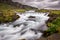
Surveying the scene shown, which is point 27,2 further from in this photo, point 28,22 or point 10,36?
point 10,36

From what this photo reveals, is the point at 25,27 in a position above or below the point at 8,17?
below

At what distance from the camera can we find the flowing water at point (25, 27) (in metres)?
8.02

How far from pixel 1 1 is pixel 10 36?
355 inches

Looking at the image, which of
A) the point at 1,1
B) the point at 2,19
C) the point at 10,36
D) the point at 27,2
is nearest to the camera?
the point at 10,36

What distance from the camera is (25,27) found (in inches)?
369

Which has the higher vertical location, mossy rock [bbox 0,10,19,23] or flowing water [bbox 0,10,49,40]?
mossy rock [bbox 0,10,19,23]

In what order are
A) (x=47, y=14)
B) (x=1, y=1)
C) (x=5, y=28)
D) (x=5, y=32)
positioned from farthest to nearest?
(x=1, y=1)
(x=47, y=14)
(x=5, y=28)
(x=5, y=32)

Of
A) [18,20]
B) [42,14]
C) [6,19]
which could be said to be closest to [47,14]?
[42,14]

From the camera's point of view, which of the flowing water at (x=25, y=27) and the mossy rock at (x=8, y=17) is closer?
A: the flowing water at (x=25, y=27)

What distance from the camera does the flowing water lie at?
8.02 meters

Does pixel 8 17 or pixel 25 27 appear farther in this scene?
pixel 8 17

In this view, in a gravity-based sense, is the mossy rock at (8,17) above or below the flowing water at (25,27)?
above

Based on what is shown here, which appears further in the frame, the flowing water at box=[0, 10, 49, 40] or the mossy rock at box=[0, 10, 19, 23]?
the mossy rock at box=[0, 10, 19, 23]

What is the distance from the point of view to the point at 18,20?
35.2 feet
